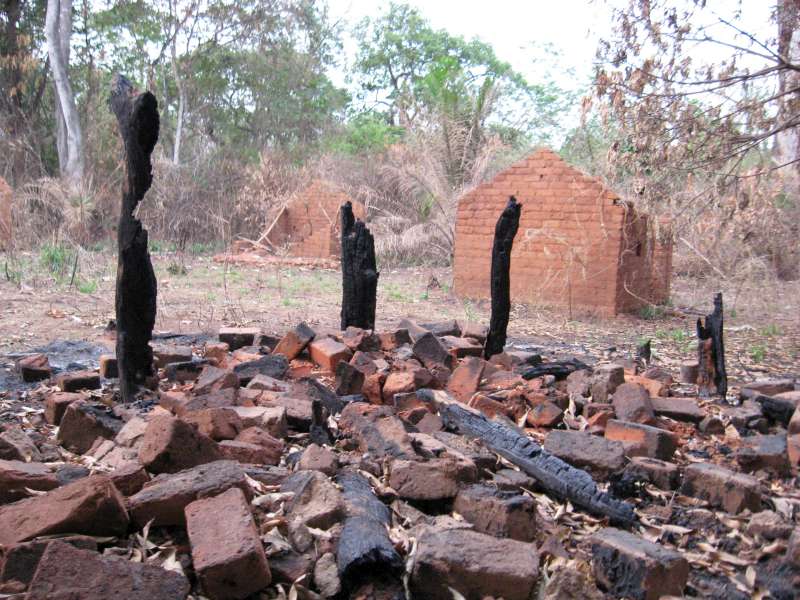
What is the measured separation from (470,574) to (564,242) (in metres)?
8.37

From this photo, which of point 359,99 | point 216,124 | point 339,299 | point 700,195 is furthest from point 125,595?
point 359,99

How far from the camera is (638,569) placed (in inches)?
91.1

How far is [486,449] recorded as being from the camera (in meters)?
3.46

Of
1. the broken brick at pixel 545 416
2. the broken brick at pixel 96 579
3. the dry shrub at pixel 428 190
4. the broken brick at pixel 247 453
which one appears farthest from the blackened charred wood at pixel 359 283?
the dry shrub at pixel 428 190

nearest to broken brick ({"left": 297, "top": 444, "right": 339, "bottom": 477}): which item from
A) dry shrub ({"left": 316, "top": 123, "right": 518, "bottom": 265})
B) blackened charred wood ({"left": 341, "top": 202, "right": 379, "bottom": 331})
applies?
blackened charred wood ({"left": 341, "top": 202, "right": 379, "bottom": 331})

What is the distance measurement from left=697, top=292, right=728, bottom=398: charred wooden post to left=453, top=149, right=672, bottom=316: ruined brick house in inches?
188

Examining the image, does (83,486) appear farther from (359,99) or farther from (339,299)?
(359,99)

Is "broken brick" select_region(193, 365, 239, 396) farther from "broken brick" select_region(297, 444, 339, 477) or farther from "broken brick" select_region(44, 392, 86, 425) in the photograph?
"broken brick" select_region(297, 444, 339, 477)

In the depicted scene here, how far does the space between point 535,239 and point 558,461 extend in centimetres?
753

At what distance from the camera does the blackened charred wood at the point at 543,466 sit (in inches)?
116

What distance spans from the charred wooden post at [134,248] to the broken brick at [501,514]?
246cm

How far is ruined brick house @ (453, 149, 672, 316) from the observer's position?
9875mm

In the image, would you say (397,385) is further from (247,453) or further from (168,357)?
(168,357)

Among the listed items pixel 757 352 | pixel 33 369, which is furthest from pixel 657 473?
pixel 757 352
